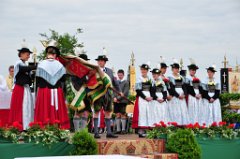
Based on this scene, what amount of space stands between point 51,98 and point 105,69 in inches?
84.8

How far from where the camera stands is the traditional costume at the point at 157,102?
12.4 m

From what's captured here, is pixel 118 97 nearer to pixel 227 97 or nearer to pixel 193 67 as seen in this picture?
pixel 193 67

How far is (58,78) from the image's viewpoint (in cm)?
1020

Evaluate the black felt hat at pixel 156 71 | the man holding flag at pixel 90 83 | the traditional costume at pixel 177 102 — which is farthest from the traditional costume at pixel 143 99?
the man holding flag at pixel 90 83

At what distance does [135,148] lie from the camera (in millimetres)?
9914

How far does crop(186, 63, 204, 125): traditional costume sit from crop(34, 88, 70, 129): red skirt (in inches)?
187

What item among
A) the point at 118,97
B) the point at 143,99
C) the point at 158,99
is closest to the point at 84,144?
the point at 143,99

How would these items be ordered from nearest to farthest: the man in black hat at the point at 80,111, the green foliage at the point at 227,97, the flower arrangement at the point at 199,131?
the flower arrangement at the point at 199,131
the man in black hat at the point at 80,111
the green foliage at the point at 227,97

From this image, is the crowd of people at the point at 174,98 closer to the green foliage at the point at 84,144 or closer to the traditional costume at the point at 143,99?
the traditional costume at the point at 143,99

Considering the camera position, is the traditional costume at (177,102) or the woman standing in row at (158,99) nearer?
the woman standing in row at (158,99)

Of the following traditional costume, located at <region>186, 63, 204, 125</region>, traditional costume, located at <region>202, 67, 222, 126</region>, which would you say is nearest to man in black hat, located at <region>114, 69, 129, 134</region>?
traditional costume, located at <region>186, 63, 204, 125</region>

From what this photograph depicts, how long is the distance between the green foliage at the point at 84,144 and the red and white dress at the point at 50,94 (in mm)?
865

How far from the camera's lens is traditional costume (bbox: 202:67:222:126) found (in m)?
14.0

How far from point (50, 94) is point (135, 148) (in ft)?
6.22
